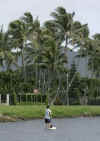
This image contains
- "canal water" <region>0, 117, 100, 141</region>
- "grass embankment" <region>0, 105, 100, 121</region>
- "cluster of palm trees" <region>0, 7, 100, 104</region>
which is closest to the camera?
"canal water" <region>0, 117, 100, 141</region>

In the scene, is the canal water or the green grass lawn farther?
the green grass lawn

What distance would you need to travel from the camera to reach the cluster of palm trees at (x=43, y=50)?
62156 mm

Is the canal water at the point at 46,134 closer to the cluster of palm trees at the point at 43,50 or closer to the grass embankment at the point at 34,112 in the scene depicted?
the grass embankment at the point at 34,112

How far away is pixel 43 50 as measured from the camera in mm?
62625

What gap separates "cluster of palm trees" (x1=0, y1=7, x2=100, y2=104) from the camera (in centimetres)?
6216

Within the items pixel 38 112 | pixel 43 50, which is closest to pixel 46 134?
pixel 38 112

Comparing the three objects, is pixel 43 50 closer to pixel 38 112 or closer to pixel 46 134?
pixel 38 112

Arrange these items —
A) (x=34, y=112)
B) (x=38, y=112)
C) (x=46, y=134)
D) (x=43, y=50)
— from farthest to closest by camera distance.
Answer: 1. (x=43, y=50)
2. (x=38, y=112)
3. (x=34, y=112)
4. (x=46, y=134)

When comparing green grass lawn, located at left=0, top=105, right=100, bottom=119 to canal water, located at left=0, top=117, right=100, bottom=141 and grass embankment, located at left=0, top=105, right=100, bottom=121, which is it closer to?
grass embankment, located at left=0, top=105, right=100, bottom=121

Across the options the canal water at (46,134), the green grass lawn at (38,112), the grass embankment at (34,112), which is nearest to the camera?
the canal water at (46,134)

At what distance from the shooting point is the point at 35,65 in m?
65.0

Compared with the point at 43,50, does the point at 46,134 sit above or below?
below

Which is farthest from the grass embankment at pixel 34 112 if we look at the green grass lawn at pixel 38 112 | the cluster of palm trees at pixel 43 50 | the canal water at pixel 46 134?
the cluster of palm trees at pixel 43 50

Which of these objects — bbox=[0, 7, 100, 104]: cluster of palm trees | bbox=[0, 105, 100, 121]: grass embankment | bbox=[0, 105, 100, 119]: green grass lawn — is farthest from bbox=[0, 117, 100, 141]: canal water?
bbox=[0, 7, 100, 104]: cluster of palm trees
